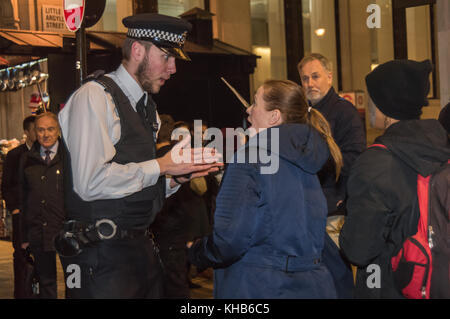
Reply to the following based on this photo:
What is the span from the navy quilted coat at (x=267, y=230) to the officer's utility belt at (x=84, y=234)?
0.43 metres

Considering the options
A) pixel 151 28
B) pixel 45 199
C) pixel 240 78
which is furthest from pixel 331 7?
pixel 151 28

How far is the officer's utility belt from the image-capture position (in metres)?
3.14

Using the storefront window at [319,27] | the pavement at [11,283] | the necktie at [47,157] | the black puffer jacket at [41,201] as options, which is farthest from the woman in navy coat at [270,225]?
the storefront window at [319,27]

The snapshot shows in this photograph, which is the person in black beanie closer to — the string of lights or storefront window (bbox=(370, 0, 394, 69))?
the string of lights

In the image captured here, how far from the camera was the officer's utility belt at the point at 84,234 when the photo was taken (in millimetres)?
3139

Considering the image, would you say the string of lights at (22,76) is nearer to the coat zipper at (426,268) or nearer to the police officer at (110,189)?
the police officer at (110,189)

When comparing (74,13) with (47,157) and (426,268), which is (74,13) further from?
(426,268)

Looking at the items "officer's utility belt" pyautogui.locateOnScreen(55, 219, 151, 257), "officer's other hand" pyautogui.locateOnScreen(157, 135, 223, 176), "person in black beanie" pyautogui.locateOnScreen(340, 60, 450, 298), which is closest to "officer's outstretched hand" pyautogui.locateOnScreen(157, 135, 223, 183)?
"officer's other hand" pyautogui.locateOnScreen(157, 135, 223, 176)

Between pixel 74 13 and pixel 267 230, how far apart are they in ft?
15.5

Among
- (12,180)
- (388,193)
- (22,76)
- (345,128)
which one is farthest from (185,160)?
(22,76)

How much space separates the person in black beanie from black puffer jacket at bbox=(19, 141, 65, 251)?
413 centimetres
